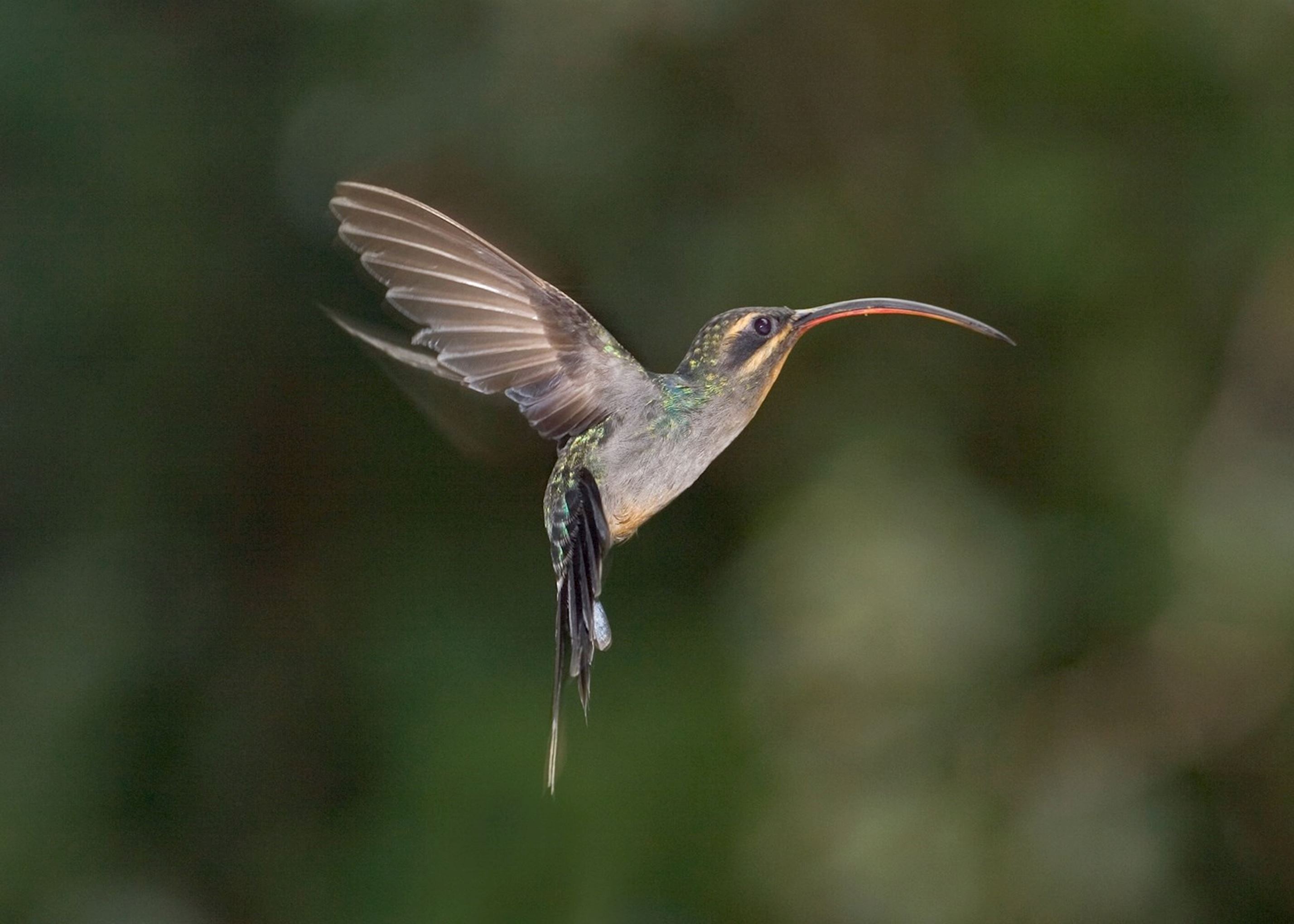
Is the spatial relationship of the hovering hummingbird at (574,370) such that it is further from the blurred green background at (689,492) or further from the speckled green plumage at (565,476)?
the blurred green background at (689,492)

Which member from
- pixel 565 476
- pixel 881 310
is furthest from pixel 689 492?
pixel 881 310

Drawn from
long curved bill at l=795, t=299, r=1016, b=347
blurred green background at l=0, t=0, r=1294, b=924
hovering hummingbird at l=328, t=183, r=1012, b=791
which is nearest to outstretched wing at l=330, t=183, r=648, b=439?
hovering hummingbird at l=328, t=183, r=1012, b=791

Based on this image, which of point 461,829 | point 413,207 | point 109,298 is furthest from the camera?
point 109,298

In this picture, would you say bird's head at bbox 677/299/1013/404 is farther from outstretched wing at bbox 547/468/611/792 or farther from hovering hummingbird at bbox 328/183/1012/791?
outstretched wing at bbox 547/468/611/792

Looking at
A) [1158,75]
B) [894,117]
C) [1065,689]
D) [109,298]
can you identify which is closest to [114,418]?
[109,298]

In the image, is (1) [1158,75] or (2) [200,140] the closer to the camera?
(1) [1158,75]

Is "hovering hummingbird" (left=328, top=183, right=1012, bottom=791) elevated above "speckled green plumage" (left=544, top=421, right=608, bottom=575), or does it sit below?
above

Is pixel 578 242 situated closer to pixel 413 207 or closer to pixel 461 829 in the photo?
pixel 461 829
